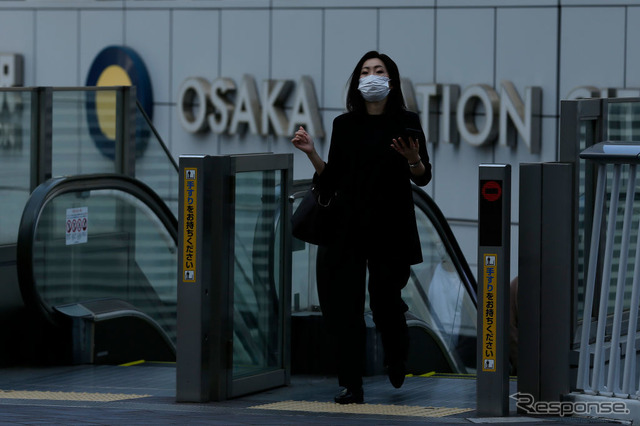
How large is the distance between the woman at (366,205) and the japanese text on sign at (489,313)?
58 cm

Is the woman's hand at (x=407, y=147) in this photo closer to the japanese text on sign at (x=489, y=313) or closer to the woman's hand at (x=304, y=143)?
the woman's hand at (x=304, y=143)

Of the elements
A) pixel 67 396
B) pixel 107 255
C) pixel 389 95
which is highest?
pixel 389 95

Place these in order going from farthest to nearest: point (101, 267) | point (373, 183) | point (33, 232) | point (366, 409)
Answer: point (101, 267) < point (33, 232) < point (373, 183) < point (366, 409)

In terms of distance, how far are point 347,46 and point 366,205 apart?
446 inches

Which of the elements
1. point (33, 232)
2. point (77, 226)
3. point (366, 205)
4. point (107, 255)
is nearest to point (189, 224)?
point (366, 205)

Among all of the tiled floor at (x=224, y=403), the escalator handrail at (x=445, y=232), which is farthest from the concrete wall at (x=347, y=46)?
the tiled floor at (x=224, y=403)

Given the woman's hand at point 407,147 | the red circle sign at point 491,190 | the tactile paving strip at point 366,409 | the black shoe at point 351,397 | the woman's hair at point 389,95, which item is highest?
the woman's hair at point 389,95

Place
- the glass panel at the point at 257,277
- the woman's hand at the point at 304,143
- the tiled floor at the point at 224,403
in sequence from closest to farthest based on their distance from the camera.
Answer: the tiled floor at the point at 224,403 → the woman's hand at the point at 304,143 → the glass panel at the point at 257,277

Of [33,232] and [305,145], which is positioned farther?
[33,232]

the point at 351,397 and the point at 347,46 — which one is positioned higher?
the point at 347,46

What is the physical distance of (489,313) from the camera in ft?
19.5

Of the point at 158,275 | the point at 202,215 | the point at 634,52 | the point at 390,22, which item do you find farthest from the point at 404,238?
the point at 390,22

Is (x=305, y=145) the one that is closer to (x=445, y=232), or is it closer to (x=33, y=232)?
(x=33, y=232)

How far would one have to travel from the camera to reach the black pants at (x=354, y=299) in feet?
21.0
